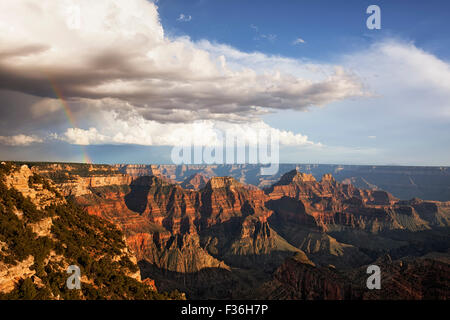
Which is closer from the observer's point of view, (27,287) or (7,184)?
(27,287)

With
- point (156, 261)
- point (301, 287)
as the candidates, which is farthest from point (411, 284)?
point (156, 261)

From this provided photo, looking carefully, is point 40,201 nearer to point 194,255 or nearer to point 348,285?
point 348,285

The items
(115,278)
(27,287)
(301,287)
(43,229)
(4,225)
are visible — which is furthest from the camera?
(301,287)

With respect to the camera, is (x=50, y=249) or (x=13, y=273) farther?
(x=50, y=249)

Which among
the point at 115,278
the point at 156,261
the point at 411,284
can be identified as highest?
the point at 115,278

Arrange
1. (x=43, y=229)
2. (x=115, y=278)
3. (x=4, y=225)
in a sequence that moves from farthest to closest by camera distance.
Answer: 1. (x=115, y=278)
2. (x=43, y=229)
3. (x=4, y=225)

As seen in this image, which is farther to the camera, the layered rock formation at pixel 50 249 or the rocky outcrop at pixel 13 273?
the layered rock formation at pixel 50 249

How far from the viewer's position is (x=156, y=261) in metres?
198

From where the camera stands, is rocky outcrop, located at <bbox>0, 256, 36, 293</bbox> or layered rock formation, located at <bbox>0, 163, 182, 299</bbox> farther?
layered rock formation, located at <bbox>0, 163, 182, 299</bbox>

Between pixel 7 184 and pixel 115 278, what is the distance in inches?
1300

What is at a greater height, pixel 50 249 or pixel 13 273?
pixel 50 249
